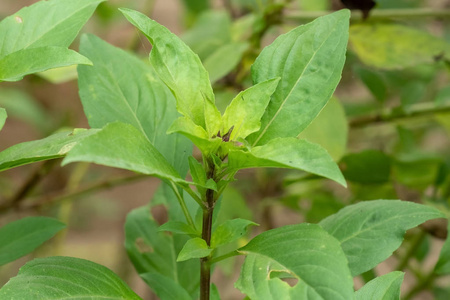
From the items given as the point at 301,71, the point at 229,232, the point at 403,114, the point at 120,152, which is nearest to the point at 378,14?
the point at 403,114

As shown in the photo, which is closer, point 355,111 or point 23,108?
point 355,111

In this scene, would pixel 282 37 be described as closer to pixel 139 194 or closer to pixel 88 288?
pixel 88 288

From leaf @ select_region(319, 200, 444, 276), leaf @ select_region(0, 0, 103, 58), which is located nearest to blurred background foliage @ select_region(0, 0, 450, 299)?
leaf @ select_region(0, 0, 103, 58)

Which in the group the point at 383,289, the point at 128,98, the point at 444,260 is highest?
the point at 128,98

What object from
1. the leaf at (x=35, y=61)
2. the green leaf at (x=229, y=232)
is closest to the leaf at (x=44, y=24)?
the leaf at (x=35, y=61)

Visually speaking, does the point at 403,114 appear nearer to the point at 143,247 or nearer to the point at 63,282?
the point at 143,247

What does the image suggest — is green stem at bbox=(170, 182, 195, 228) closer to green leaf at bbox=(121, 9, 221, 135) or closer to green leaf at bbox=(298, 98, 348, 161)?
green leaf at bbox=(121, 9, 221, 135)
